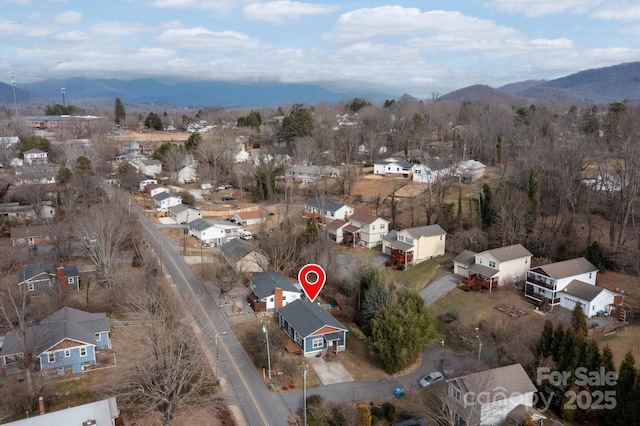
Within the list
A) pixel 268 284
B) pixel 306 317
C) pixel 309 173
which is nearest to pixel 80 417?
pixel 306 317

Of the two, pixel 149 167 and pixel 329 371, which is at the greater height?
pixel 149 167

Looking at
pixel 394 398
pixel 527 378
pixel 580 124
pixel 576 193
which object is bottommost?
pixel 394 398

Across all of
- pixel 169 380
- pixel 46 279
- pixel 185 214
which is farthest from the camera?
pixel 185 214

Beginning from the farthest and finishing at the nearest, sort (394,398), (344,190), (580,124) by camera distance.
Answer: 1. (580,124)
2. (344,190)
3. (394,398)

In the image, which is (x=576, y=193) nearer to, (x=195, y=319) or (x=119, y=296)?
(x=195, y=319)

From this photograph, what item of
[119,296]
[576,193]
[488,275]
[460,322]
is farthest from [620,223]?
[119,296]

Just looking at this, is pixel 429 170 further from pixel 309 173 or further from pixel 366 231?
pixel 366 231

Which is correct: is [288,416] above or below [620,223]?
below

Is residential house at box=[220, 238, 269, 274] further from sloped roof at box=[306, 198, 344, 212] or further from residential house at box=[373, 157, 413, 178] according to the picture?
residential house at box=[373, 157, 413, 178]
